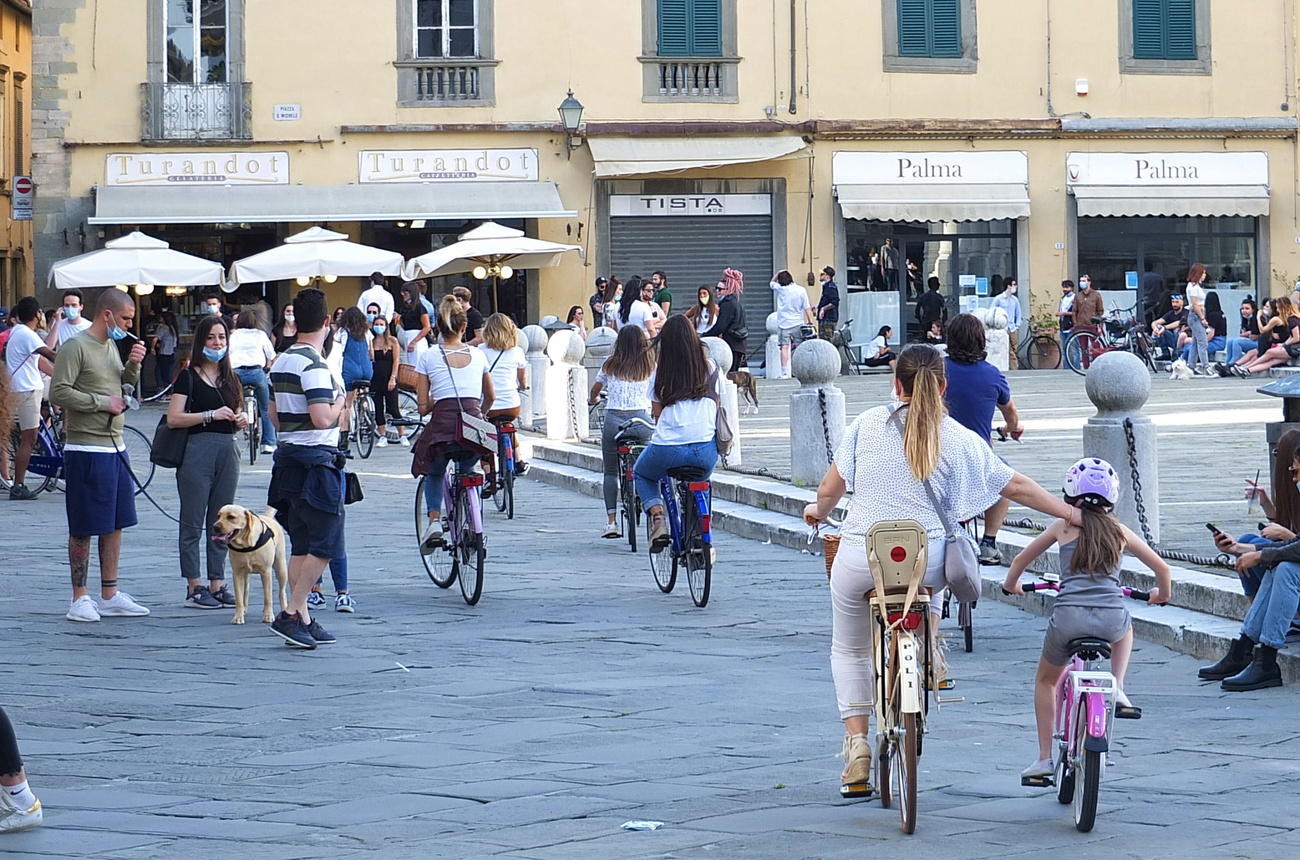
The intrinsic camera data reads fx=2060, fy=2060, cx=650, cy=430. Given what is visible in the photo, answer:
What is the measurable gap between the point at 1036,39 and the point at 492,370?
20221 mm

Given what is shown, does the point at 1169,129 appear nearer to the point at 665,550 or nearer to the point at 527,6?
the point at 527,6

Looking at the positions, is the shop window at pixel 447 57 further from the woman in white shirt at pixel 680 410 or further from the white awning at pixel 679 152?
the woman in white shirt at pixel 680 410

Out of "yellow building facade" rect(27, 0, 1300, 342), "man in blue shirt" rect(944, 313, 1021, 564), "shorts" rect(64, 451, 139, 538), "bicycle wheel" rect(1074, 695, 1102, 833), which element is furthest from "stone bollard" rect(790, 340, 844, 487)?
"yellow building facade" rect(27, 0, 1300, 342)

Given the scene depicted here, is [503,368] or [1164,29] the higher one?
[1164,29]

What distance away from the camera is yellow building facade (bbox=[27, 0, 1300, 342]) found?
1201 inches

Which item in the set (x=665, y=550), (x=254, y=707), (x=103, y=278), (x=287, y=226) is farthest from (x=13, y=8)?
(x=254, y=707)

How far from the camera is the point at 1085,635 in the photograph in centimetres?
611

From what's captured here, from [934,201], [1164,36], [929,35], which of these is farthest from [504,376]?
[1164,36]

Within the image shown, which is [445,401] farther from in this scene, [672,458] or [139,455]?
[139,455]

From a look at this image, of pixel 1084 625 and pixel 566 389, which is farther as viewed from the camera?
pixel 566 389

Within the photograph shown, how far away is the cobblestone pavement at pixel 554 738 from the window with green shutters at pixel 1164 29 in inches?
926

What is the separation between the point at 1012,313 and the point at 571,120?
24.7ft

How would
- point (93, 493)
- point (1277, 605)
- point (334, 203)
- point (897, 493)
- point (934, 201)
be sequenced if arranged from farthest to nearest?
point (934, 201) < point (334, 203) < point (93, 493) < point (1277, 605) < point (897, 493)

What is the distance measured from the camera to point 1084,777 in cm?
578
